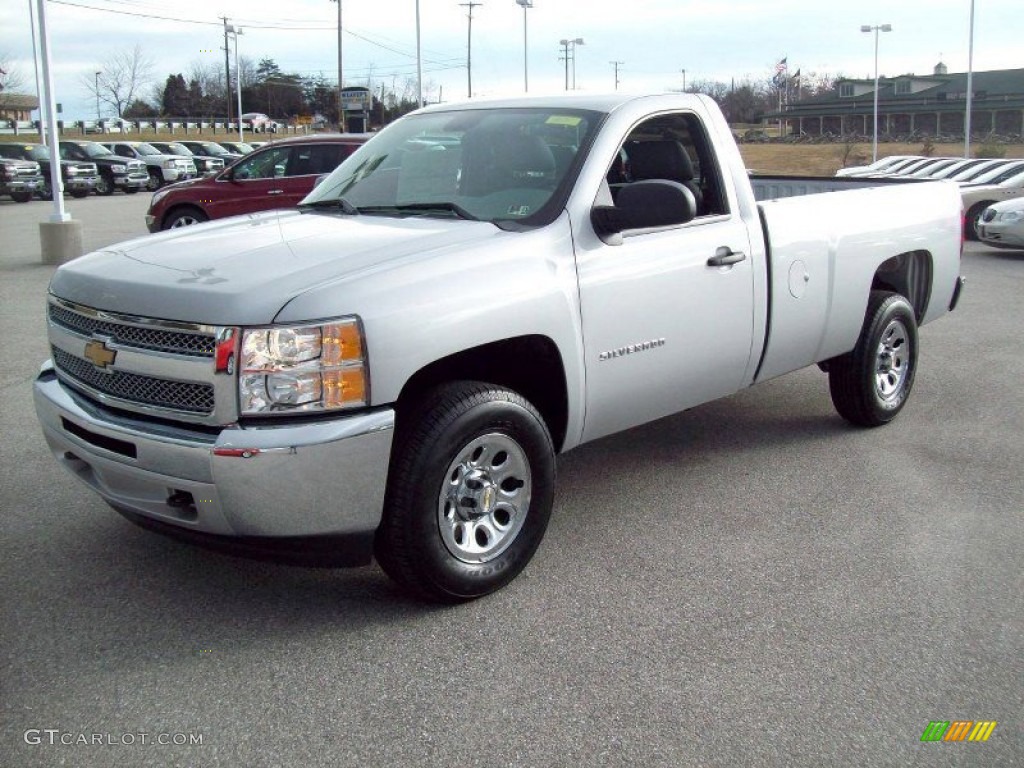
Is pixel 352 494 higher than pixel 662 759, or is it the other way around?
pixel 352 494

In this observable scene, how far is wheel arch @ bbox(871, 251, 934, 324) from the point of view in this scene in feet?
22.1

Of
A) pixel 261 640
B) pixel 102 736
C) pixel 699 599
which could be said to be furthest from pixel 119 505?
pixel 699 599

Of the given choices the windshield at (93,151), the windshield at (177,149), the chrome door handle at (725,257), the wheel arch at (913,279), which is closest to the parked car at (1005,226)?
the wheel arch at (913,279)

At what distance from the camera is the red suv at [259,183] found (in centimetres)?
1482

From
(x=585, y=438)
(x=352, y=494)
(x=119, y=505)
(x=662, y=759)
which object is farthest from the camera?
(x=585, y=438)

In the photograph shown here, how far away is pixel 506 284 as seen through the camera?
4043 millimetres

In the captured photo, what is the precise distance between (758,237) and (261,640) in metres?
3.07

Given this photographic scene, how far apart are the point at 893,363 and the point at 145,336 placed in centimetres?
463

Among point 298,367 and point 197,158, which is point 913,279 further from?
point 197,158

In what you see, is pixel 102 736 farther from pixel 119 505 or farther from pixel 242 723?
pixel 119 505

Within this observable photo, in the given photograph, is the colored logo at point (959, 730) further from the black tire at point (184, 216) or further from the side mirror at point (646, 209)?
the black tire at point (184, 216)

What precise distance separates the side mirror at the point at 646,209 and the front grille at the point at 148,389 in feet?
5.89

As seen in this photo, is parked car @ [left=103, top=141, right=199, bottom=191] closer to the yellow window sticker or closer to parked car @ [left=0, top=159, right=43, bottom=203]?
parked car @ [left=0, top=159, right=43, bottom=203]

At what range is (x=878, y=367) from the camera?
6.45 meters
